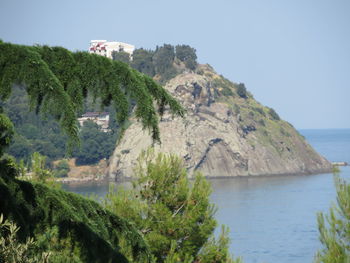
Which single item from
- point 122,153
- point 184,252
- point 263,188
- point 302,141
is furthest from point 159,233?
point 302,141

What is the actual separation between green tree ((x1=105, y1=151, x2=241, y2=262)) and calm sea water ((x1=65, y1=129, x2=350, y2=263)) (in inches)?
812

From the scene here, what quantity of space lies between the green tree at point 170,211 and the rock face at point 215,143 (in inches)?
4125

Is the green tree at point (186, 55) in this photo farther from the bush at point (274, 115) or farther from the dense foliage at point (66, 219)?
the dense foliage at point (66, 219)

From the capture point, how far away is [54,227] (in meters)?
6.07

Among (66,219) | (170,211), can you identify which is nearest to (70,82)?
(66,219)

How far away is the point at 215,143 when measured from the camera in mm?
134125

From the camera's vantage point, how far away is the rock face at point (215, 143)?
431ft

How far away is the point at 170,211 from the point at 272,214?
186 feet

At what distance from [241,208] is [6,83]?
73225mm

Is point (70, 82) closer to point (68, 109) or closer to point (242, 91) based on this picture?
point (68, 109)

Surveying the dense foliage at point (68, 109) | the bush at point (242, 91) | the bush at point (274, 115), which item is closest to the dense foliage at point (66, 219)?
the dense foliage at point (68, 109)

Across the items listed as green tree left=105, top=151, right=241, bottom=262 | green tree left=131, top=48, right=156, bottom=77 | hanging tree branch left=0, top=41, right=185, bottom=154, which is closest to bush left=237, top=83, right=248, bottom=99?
green tree left=131, top=48, right=156, bottom=77

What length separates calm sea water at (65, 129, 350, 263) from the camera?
5581 centimetres

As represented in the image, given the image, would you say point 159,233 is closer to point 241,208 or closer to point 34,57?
point 34,57
